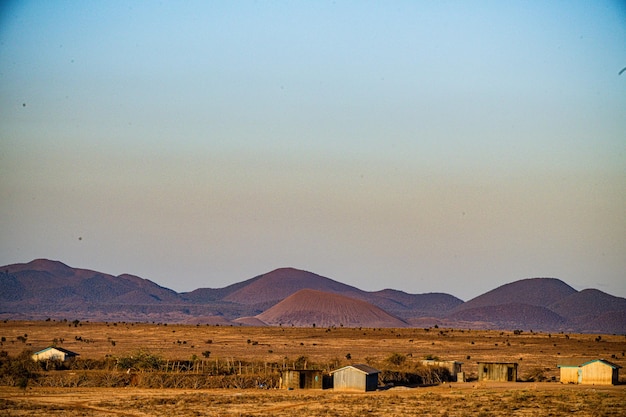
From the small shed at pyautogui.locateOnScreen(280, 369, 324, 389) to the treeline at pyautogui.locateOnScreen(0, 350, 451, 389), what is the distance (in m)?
1.23

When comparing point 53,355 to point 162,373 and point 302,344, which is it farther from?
point 302,344

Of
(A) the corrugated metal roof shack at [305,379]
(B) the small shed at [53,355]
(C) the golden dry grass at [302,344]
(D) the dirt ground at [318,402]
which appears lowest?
(D) the dirt ground at [318,402]

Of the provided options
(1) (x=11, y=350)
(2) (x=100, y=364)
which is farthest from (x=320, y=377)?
(1) (x=11, y=350)

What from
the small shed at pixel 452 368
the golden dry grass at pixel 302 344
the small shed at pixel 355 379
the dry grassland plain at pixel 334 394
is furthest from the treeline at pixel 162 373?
the golden dry grass at pixel 302 344

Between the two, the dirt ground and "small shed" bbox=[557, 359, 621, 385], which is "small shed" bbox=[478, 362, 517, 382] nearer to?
"small shed" bbox=[557, 359, 621, 385]

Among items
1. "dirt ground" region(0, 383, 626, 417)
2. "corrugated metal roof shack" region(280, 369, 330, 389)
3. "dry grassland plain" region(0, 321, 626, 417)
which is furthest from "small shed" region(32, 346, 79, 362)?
"corrugated metal roof shack" region(280, 369, 330, 389)

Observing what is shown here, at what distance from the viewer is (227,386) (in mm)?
59250

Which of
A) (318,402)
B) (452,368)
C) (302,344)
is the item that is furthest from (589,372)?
(302,344)

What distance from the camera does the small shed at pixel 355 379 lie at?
56.8m

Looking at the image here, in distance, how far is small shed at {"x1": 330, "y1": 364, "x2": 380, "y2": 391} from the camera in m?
56.8

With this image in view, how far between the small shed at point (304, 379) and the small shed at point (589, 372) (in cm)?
1799

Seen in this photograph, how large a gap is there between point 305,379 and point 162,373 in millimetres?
9406

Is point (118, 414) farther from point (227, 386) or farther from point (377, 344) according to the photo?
point (377, 344)

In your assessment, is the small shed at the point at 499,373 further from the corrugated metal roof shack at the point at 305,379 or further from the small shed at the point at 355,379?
the corrugated metal roof shack at the point at 305,379
